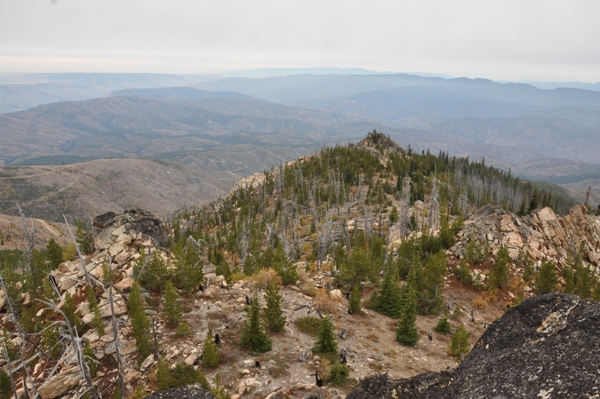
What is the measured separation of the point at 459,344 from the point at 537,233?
31173 mm

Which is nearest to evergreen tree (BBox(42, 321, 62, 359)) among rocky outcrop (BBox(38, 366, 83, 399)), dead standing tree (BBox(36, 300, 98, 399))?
rocky outcrop (BBox(38, 366, 83, 399))

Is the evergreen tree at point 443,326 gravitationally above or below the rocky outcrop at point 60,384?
below

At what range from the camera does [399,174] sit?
87000 millimetres

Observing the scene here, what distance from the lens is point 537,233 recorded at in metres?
42.9

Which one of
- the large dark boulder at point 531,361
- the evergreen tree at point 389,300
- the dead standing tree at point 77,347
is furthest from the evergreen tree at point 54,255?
the large dark boulder at point 531,361

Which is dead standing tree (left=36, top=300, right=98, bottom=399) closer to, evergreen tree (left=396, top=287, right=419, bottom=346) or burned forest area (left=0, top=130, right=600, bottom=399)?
burned forest area (left=0, top=130, right=600, bottom=399)

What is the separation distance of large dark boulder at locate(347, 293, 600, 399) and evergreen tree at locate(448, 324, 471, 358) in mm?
12984

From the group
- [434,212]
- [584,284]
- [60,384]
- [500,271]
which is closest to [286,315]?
[60,384]

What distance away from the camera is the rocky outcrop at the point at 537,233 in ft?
127

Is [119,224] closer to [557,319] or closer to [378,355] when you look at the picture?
[378,355]

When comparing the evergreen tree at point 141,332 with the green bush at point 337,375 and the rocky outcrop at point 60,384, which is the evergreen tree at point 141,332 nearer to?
the rocky outcrop at point 60,384

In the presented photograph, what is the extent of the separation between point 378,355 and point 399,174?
73.3 meters

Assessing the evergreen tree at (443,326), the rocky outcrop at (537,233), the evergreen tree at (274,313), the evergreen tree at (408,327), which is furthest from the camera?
the rocky outcrop at (537,233)

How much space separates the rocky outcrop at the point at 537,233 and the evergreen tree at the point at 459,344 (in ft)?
61.2
